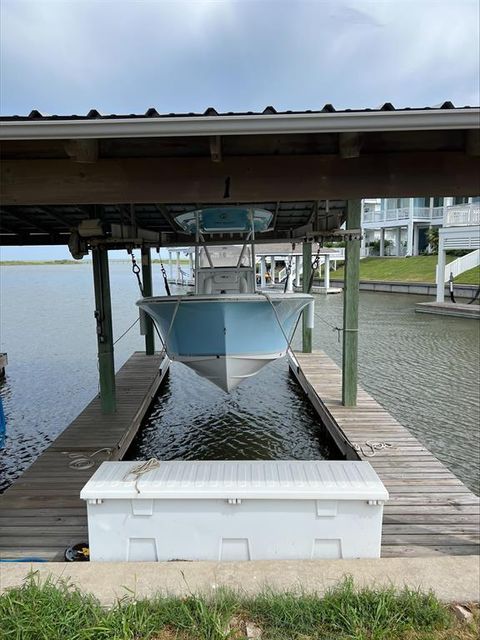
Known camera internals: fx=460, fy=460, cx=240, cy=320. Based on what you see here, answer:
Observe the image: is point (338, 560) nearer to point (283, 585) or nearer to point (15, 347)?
point (283, 585)

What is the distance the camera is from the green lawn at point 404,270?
30706 mm

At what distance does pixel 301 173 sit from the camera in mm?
3367

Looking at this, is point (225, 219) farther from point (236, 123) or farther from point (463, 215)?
point (463, 215)

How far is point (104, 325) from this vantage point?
7.25 meters

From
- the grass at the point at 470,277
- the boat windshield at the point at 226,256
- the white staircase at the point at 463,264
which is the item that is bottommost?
the grass at the point at 470,277

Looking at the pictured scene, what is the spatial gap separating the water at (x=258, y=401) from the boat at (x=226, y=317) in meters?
1.38

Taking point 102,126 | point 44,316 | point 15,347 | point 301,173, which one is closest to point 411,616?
point 301,173

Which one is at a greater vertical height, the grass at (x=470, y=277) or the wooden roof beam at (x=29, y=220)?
the wooden roof beam at (x=29, y=220)

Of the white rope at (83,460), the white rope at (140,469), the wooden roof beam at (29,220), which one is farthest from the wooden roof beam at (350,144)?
the wooden roof beam at (29,220)

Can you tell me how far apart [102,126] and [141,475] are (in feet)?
7.98

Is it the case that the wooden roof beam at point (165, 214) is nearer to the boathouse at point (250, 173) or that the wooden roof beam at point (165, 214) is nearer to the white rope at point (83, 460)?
the boathouse at point (250, 173)

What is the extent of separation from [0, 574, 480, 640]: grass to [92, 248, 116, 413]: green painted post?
468 cm

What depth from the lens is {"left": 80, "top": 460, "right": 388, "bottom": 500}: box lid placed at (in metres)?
3.18

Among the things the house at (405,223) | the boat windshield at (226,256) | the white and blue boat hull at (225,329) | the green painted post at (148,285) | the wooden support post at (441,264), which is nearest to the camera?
the white and blue boat hull at (225,329)
